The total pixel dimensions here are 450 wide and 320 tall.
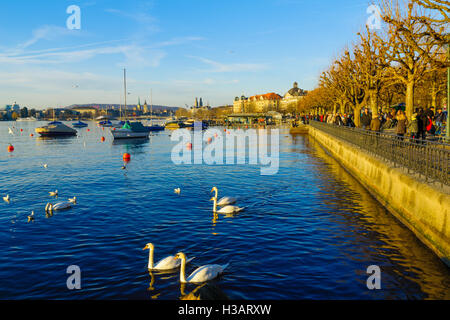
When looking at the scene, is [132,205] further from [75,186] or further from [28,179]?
[28,179]

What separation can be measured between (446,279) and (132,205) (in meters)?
13.0

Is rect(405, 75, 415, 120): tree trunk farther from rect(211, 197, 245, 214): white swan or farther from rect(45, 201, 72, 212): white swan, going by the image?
rect(45, 201, 72, 212): white swan

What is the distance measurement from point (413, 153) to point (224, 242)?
7.69 meters

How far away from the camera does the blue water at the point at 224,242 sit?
850 centimetres

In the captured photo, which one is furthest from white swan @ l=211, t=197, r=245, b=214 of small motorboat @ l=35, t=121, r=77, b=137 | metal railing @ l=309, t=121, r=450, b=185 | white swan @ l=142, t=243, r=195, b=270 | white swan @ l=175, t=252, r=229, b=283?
small motorboat @ l=35, t=121, r=77, b=137

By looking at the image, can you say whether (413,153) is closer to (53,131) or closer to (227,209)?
(227,209)

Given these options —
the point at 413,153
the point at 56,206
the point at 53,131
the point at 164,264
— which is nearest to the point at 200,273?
the point at 164,264

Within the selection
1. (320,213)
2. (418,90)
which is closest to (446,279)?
(320,213)

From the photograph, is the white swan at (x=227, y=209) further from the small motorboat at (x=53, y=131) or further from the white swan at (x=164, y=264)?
the small motorboat at (x=53, y=131)

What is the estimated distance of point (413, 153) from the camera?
13.0 metres

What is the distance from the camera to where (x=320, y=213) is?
14.9m

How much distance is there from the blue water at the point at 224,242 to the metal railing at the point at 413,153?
214cm

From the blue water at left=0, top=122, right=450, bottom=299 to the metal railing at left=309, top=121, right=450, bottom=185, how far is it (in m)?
2.14

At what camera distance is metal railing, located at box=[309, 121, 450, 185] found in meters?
10.5
